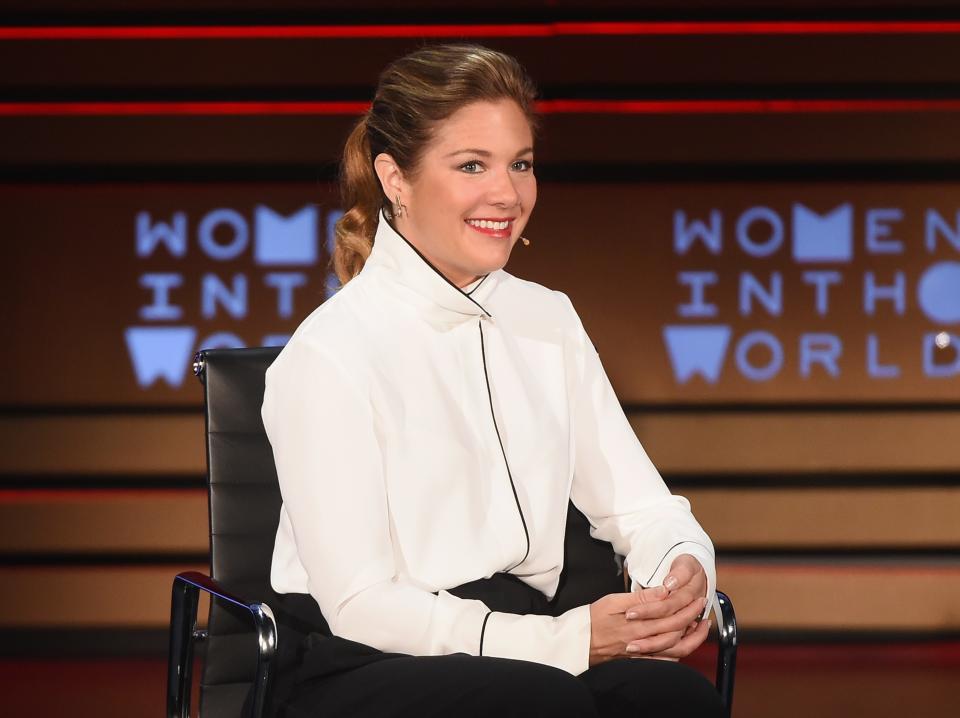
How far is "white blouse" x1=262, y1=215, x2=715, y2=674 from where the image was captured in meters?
1.49

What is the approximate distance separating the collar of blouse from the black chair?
0.37m

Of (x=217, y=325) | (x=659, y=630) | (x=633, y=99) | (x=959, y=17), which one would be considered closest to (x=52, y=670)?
(x=217, y=325)

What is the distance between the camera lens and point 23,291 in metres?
4.37

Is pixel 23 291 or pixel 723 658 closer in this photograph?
A: pixel 723 658

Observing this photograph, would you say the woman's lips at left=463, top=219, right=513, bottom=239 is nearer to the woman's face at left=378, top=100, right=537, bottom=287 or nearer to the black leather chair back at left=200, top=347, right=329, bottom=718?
the woman's face at left=378, top=100, right=537, bottom=287

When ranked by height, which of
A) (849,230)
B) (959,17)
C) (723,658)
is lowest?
(723,658)

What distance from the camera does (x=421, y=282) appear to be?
172 centimetres

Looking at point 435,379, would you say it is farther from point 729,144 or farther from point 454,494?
point 729,144

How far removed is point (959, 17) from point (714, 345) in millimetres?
1531

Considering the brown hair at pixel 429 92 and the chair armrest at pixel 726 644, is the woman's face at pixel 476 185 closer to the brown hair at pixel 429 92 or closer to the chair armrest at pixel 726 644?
the brown hair at pixel 429 92

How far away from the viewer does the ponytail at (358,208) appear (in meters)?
1.89

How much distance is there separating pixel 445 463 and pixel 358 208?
497 millimetres

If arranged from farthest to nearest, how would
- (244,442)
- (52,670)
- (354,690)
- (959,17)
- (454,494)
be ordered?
(959,17)
(52,670)
(244,442)
(454,494)
(354,690)

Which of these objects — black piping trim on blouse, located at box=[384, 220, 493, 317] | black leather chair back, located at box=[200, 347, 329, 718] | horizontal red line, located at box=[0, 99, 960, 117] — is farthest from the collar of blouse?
horizontal red line, located at box=[0, 99, 960, 117]
